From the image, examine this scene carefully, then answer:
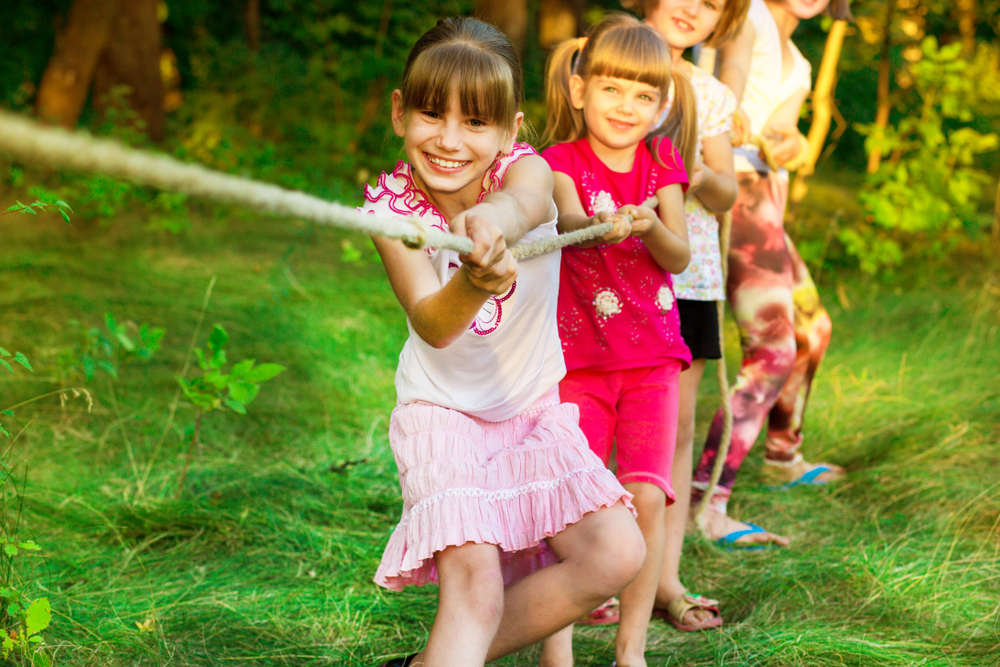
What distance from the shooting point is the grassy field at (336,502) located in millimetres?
2104

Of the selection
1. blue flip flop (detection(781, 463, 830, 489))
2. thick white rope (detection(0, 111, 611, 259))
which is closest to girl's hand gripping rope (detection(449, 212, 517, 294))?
thick white rope (detection(0, 111, 611, 259))

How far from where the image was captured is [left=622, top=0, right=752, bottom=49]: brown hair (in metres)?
2.39

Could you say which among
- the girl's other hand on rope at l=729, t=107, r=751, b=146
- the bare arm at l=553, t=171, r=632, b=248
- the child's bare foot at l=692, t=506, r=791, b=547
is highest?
the girl's other hand on rope at l=729, t=107, r=751, b=146

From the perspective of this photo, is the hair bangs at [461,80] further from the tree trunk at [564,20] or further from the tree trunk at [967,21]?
the tree trunk at [564,20]

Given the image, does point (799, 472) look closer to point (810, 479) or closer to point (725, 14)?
point (810, 479)

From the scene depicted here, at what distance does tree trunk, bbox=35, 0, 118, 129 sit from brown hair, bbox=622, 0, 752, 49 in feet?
16.3

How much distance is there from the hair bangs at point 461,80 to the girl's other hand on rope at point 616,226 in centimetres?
30

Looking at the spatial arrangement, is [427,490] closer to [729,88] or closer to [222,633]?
[222,633]

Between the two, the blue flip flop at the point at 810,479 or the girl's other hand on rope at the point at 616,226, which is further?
the blue flip flop at the point at 810,479

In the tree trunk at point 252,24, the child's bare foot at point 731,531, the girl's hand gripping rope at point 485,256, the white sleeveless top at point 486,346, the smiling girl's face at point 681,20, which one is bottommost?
the child's bare foot at point 731,531

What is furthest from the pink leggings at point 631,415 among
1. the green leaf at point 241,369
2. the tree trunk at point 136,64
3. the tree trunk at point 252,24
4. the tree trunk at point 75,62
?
the tree trunk at point 252,24

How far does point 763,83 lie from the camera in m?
2.85

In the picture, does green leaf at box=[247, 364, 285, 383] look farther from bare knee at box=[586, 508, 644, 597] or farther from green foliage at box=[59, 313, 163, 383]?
bare knee at box=[586, 508, 644, 597]

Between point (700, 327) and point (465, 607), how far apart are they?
114 centimetres
